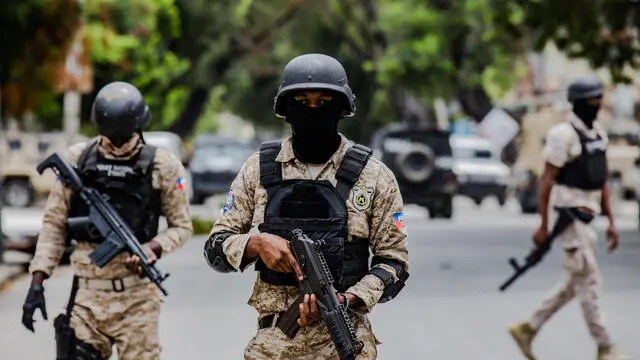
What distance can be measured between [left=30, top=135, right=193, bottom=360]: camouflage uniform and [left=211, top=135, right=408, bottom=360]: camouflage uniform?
1831 mm

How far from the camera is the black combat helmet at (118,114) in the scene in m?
6.61

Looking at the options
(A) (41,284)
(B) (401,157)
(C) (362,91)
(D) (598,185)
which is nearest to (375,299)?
(A) (41,284)

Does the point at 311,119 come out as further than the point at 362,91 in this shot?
No

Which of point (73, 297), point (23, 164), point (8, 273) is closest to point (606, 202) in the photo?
point (73, 297)

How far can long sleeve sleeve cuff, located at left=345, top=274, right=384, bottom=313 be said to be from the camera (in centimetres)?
471

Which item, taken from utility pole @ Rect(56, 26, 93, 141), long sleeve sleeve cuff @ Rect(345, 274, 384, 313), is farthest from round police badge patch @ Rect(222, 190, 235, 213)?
utility pole @ Rect(56, 26, 93, 141)

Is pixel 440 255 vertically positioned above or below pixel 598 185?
below

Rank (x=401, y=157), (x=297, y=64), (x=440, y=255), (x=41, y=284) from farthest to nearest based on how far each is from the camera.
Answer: (x=401, y=157) < (x=440, y=255) < (x=41, y=284) < (x=297, y=64)

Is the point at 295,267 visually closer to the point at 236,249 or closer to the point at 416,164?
the point at 236,249

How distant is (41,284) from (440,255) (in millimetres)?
13478

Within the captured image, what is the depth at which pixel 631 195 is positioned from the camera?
41.5 m

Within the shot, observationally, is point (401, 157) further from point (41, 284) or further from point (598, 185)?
point (41, 284)

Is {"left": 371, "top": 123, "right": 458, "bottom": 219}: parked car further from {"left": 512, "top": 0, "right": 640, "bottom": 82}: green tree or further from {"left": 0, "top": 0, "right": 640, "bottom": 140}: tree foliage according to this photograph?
{"left": 512, "top": 0, "right": 640, "bottom": 82}: green tree

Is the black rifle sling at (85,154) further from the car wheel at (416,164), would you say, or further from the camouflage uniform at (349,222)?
the car wheel at (416,164)
